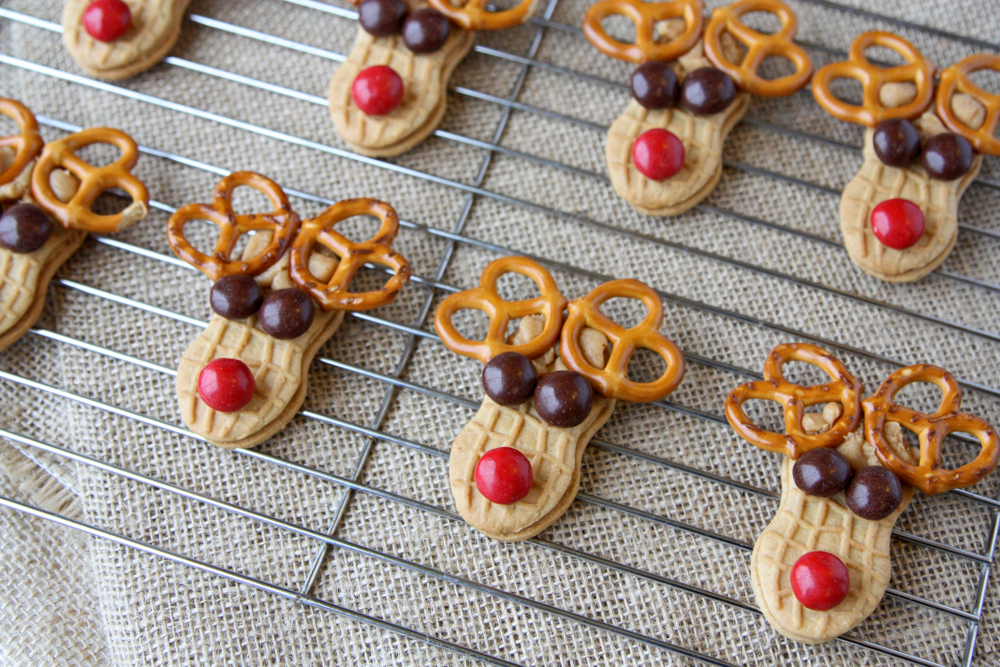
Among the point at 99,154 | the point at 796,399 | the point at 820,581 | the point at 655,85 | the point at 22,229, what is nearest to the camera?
the point at 820,581

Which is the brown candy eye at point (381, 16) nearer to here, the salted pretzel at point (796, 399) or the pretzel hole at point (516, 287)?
the pretzel hole at point (516, 287)

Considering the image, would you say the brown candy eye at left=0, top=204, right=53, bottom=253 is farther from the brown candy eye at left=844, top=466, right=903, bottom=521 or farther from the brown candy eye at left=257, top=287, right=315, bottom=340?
the brown candy eye at left=844, top=466, right=903, bottom=521

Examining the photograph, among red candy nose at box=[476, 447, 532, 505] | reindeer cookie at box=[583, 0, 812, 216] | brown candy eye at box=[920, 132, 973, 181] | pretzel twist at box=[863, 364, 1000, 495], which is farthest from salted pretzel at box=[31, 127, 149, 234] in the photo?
brown candy eye at box=[920, 132, 973, 181]

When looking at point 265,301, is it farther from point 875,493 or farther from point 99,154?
point 875,493

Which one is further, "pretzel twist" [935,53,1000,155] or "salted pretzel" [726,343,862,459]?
"pretzel twist" [935,53,1000,155]

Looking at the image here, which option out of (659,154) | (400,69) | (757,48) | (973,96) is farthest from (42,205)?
(973,96)
